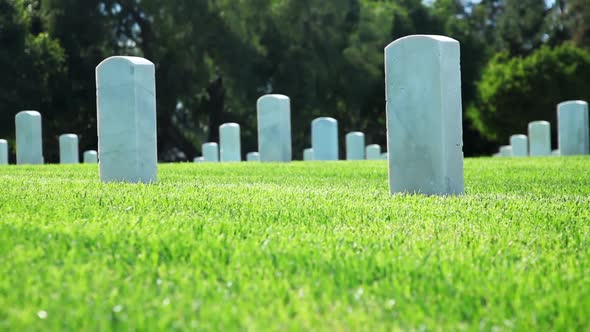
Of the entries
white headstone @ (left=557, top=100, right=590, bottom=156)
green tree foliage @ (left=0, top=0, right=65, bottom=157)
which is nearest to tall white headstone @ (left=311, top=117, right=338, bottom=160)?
white headstone @ (left=557, top=100, right=590, bottom=156)

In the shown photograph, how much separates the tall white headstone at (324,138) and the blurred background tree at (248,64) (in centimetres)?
1324

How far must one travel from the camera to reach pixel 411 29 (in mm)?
42531

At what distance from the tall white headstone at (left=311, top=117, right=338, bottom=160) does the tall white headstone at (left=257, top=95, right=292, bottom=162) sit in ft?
12.3

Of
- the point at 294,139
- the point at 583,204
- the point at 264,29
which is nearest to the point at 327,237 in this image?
the point at 583,204

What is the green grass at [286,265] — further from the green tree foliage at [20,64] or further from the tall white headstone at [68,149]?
the green tree foliage at [20,64]

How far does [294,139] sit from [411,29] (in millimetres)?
8576

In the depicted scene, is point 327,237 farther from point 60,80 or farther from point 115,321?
point 60,80

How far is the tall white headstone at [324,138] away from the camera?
70.6 ft

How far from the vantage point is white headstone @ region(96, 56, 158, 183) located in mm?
9109

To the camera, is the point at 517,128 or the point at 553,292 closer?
the point at 553,292

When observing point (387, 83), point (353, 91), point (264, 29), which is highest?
point (264, 29)

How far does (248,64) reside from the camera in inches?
1371

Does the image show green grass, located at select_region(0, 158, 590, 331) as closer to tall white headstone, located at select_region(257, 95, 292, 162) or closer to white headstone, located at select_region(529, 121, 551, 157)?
tall white headstone, located at select_region(257, 95, 292, 162)

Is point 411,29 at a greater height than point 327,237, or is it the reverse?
point 411,29
